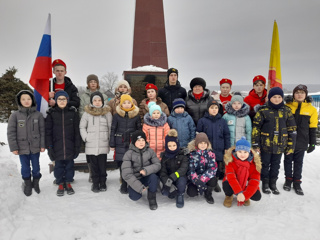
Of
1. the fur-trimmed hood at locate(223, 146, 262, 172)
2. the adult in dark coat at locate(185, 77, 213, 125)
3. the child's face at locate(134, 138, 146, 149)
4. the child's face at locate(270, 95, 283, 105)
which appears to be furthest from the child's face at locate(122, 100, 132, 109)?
the child's face at locate(270, 95, 283, 105)

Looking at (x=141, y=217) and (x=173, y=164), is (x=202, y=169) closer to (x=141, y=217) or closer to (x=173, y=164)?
(x=173, y=164)

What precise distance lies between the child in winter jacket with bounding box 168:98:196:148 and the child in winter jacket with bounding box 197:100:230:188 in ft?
0.57

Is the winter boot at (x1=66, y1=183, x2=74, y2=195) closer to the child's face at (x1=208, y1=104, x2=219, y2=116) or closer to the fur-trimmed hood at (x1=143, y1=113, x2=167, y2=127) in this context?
the fur-trimmed hood at (x1=143, y1=113, x2=167, y2=127)

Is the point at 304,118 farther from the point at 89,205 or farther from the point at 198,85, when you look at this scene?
the point at 89,205

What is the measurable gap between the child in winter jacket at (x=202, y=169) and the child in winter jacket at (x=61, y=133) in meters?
1.93

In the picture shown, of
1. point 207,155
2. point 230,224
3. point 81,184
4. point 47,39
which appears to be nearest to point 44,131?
point 81,184

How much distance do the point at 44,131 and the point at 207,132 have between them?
2.66 m

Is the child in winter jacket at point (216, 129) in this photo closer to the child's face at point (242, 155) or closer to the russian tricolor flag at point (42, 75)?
A: the child's face at point (242, 155)

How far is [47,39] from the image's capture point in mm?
3922

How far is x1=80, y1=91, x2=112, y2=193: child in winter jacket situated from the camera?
3.49 metres

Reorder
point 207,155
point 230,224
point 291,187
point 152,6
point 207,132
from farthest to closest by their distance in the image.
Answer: point 152,6, point 291,187, point 207,132, point 207,155, point 230,224

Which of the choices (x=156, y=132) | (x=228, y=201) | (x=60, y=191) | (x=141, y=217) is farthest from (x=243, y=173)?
(x=60, y=191)

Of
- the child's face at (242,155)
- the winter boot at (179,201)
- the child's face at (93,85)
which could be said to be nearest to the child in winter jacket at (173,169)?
the winter boot at (179,201)

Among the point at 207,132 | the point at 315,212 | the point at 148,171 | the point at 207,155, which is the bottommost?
the point at 315,212
